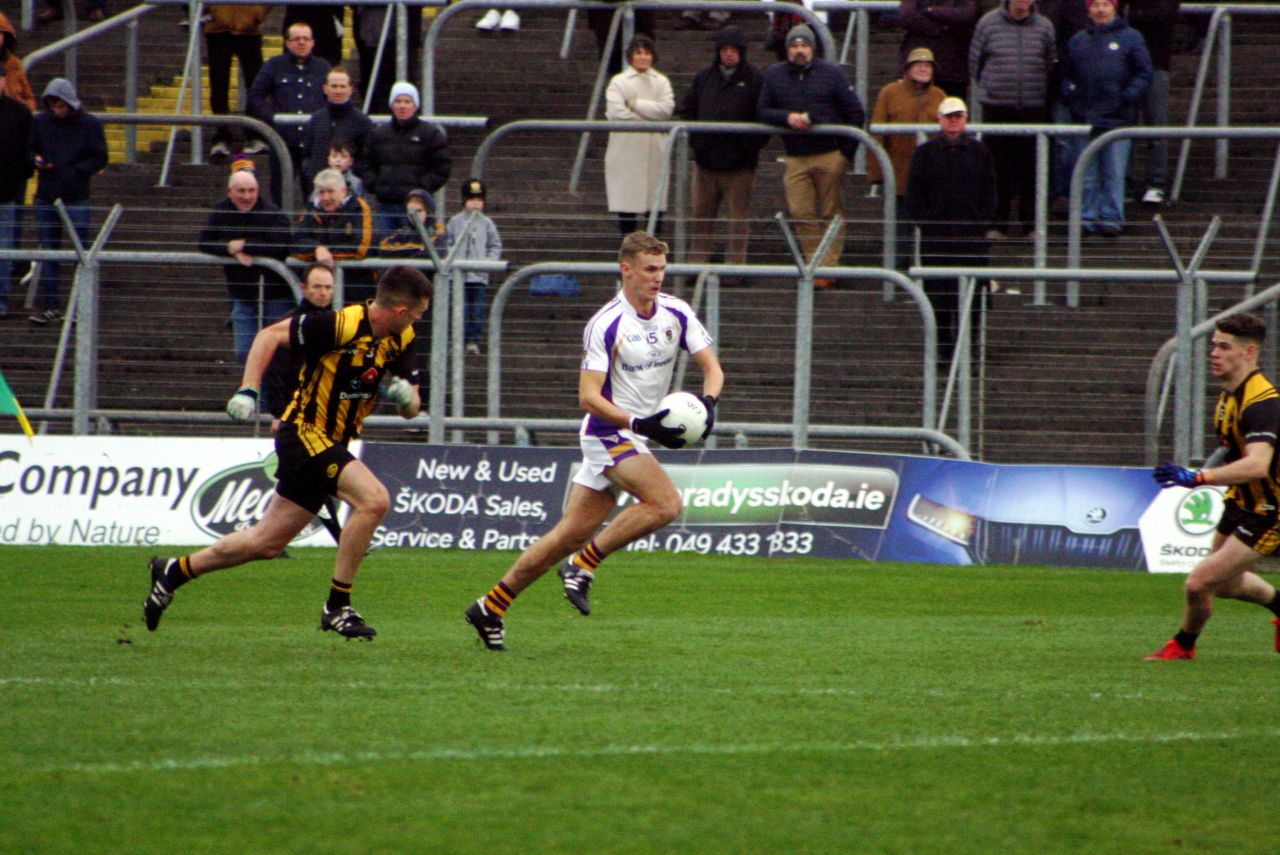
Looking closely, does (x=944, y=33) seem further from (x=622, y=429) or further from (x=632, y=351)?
(x=622, y=429)

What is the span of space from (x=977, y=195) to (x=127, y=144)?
10.2 metres

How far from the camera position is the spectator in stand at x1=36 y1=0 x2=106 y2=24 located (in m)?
23.4

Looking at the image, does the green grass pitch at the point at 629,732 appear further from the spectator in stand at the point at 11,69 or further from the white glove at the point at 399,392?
the spectator in stand at the point at 11,69

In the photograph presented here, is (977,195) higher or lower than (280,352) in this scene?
higher

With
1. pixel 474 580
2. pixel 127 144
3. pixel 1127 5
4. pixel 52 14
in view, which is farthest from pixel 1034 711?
pixel 52 14

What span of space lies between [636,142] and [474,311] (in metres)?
2.70

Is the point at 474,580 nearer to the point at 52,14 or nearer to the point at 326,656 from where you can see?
the point at 326,656

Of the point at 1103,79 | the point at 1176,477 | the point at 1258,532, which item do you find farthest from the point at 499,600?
the point at 1103,79

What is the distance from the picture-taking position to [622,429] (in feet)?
29.7

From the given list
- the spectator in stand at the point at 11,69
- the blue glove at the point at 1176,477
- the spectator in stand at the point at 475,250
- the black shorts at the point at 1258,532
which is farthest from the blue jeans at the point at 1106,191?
the spectator in stand at the point at 11,69

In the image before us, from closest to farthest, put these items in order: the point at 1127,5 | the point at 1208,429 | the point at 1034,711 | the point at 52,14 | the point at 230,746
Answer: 1. the point at 230,746
2. the point at 1034,711
3. the point at 1208,429
4. the point at 1127,5
5. the point at 52,14

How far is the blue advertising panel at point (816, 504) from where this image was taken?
14.2 metres

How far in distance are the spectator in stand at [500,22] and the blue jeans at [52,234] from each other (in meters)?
6.39

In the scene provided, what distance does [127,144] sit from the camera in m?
21.0
